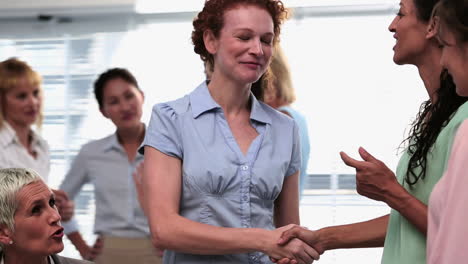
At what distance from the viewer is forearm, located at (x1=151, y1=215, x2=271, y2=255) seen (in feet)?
6.43

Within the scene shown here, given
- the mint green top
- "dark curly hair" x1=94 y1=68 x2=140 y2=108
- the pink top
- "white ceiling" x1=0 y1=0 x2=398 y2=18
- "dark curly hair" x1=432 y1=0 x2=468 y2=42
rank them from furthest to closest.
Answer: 1. "white ceiling" x1=0 y1=0 x2=398 y2=18
2. "dark curly hair" x1=94 y1=68 x2=140 y2=108
3. the mint green top
4. "dark curly hair" x1=432 y1=0 x2=468 y2=42
5. the pink top

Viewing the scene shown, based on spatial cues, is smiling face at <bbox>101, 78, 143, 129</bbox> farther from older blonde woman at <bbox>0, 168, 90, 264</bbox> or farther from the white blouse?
older blonde woman at <bbox>0, 168, 90, 264</bbox>

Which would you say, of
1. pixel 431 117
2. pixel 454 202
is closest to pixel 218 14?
pixel 431 117

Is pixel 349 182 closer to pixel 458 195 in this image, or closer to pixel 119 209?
pixel 119 209

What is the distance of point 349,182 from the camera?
5648 millimetres

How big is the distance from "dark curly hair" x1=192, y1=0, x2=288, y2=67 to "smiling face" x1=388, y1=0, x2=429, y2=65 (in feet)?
1.42

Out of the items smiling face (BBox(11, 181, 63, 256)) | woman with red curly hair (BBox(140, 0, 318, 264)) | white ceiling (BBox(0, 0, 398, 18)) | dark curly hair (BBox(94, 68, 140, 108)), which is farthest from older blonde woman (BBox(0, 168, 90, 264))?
white ceiling (BBox(0, 0, 398, 18))

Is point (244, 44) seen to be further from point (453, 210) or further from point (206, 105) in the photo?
point (453, 210)

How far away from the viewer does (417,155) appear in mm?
1753

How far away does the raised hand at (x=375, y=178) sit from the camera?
5.71 ft

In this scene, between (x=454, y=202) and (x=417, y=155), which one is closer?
(x=454, y=202)

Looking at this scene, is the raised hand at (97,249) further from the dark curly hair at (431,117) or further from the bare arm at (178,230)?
the dark curly hair at (431,117)

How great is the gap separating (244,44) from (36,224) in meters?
0.93

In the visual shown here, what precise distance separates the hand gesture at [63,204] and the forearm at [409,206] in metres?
2.32
